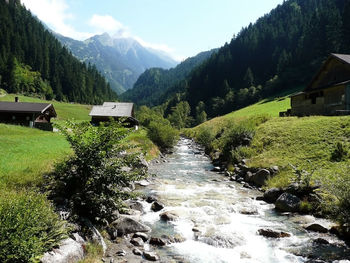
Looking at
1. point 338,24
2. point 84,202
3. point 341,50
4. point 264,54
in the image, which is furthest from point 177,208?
point 264,54

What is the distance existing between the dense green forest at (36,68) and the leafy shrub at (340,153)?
122 m

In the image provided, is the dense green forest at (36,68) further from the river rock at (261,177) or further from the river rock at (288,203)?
the river rock at (288,203)

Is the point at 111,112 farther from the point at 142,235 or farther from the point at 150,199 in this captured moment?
the point at 142,235

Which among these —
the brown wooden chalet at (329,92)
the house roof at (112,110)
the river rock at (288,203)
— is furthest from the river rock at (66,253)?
the house roof at (112,110)

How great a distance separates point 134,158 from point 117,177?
1.62m

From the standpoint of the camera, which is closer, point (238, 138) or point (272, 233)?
point (272, 233)

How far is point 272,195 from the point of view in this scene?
18656 millimetres

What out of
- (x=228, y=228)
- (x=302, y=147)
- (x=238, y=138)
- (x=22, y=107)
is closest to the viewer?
(x=228, y=228)

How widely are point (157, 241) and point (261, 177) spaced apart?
1381 cm

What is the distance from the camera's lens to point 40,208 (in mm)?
8750

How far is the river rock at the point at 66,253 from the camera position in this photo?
8.27 m

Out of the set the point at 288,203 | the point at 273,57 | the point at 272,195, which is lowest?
the point at 272,195

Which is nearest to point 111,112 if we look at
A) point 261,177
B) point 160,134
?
point 160,134

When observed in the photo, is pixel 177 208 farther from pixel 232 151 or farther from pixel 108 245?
pixel 232 151
